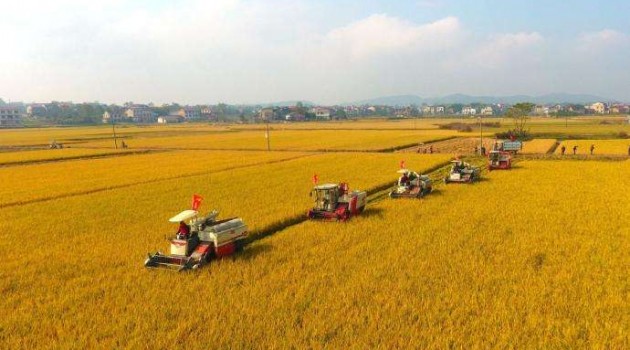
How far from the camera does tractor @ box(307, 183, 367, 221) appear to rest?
1775 cm

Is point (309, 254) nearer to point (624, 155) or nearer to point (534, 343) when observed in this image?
point (534, 343)

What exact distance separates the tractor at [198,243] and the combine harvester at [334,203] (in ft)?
15.1

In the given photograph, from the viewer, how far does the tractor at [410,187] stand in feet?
72.8

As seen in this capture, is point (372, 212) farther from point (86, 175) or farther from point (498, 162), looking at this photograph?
point (86, 175)

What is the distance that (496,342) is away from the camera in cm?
834

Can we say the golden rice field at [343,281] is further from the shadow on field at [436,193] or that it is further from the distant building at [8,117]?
the distant building at [8,117]

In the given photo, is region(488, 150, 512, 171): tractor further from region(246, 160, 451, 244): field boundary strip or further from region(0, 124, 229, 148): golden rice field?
region(0, 124, 229, 148): golden rice field

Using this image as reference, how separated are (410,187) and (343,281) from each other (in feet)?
40.0

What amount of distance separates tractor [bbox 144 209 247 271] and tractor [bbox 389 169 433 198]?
1043 cm

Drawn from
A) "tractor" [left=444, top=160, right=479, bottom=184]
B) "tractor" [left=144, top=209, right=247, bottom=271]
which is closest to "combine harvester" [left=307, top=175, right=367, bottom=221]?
"tractor" [left=144, top=209, right=247, bottom=271]

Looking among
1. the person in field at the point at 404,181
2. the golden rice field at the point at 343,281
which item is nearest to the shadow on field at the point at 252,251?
the golden rice field at the point at 343,281

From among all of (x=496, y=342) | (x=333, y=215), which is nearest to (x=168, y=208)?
(x=333, y=215)

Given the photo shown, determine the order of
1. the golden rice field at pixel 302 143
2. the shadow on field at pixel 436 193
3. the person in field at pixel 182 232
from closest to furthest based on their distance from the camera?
the person in field at pixel 182 232, the shadow on field at pixel 436 193, the golden rice field at pixel 302 143

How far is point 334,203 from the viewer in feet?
59.7
